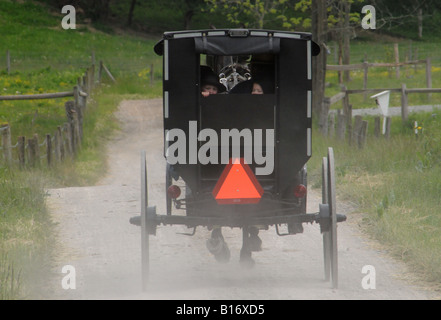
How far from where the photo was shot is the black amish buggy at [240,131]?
718 centimetres

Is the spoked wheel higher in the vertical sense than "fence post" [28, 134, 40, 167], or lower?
lower

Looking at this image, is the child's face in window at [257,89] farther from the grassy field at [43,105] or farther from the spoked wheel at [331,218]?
the grassy field at [43,105]

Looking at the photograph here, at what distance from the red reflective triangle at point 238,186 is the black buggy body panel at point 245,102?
0.50 feet

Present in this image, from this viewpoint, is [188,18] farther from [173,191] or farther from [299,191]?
[299,191]

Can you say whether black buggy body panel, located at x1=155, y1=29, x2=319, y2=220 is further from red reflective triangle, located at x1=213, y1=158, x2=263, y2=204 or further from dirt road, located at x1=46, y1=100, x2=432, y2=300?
dirt road, located at x1=46, y1=100, x2=432, y2=300

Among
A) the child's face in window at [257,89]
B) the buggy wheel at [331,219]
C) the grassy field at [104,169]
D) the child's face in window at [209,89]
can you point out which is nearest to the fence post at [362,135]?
the grassy field at [104,169]

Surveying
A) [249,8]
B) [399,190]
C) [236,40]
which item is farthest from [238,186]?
[249,8]

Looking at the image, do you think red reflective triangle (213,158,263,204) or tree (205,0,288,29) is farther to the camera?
tree (205,0,288,29)

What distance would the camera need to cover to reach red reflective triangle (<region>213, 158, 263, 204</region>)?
7031 millimetres

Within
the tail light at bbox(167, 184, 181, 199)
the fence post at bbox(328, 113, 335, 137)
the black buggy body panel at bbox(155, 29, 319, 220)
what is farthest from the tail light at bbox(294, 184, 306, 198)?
the fence post at bbox(328, 113, 335, 137)

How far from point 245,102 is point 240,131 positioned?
10.8 inches

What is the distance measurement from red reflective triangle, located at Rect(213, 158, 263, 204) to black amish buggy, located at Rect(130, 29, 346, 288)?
21mm
